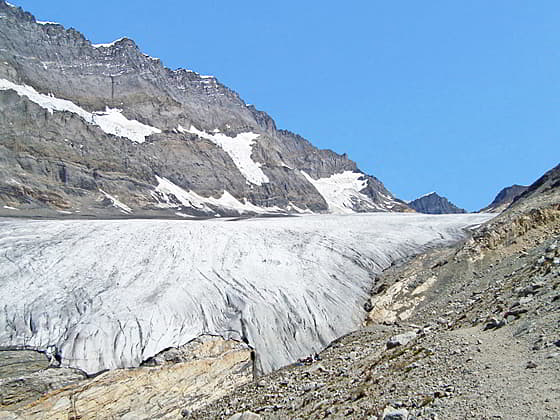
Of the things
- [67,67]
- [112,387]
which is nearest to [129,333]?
[112,387]

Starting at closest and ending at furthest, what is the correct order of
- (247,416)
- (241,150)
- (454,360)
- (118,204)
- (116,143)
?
(454,360) < (247,416) < (118,204) < (116,143) < (241,150)

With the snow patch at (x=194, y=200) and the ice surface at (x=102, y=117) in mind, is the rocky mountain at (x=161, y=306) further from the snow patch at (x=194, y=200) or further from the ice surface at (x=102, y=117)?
the ice surface at (x=102, y=117)

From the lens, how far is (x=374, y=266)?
26891 millimetres

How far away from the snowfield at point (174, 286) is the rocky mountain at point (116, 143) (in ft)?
199

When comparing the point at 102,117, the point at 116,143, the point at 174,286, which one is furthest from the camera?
the point at 102,117

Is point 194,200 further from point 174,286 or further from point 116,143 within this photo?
point 174,286

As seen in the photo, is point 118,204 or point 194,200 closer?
point 118,204

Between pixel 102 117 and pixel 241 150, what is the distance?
4804cm

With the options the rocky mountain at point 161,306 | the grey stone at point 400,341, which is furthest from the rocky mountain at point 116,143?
the grey stone at point 400,341

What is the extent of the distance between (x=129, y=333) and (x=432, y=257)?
14553mm

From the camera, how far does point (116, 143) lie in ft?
425

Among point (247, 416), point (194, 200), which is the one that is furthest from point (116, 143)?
point (247, 416)

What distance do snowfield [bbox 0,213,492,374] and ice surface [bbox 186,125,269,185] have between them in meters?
136

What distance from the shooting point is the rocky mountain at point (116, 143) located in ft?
335
